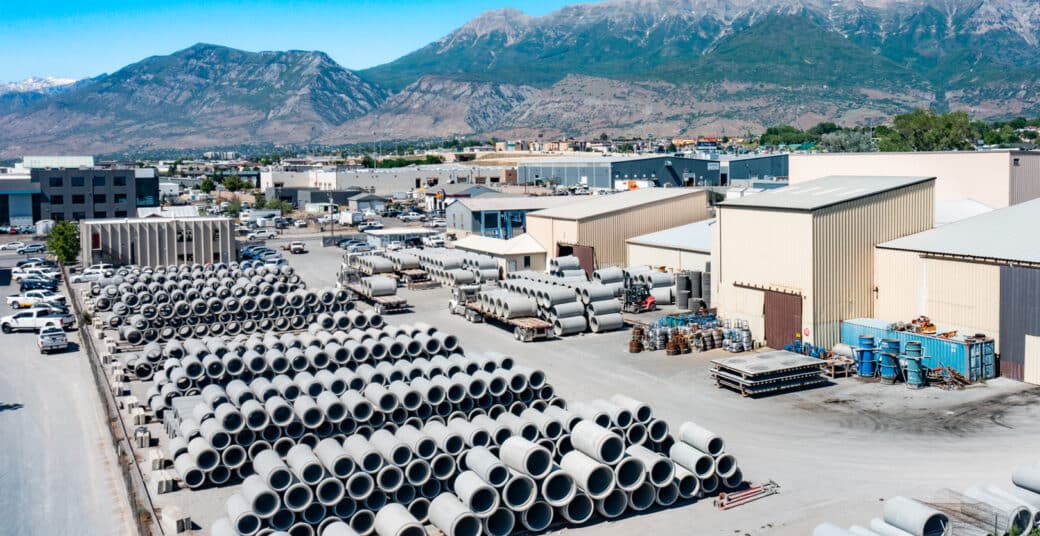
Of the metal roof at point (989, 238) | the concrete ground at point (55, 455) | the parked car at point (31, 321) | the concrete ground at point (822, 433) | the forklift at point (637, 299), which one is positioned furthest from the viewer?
the forklift at point (637, 299)

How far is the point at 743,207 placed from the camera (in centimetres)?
2966

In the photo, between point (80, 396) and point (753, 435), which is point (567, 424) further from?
point (80, 396)

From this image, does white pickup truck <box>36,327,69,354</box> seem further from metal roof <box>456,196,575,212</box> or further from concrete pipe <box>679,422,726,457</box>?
metal roof <box>456,196,575,212</box>

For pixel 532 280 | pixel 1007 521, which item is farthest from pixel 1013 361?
pixel 532 280

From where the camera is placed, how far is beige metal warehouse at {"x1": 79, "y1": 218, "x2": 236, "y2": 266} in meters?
47.0

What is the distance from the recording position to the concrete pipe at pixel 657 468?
15.9 meters

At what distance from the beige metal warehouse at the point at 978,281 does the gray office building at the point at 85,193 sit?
210 ft

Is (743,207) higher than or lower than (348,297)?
higher

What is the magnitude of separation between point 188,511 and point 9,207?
7239 cm

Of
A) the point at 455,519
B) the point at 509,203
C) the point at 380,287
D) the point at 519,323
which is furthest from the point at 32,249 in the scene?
the point at 455,519

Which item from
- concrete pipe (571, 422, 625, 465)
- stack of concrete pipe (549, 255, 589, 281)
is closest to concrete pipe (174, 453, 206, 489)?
concrete pipe (571, 422, 625, 465)

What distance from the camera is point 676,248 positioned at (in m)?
38.3

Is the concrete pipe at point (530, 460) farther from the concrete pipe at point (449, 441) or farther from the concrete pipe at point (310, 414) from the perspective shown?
the concrete pipe at point (310, 414)

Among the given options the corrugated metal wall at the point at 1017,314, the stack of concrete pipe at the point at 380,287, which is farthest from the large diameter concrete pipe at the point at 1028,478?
the stack of concrete pipe at the point at 380,287
